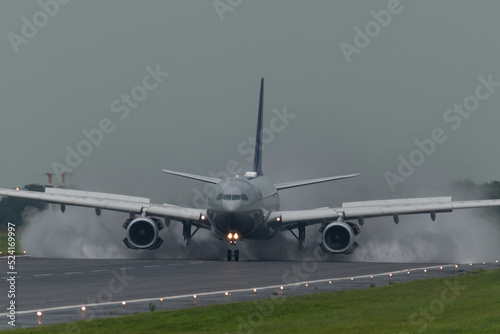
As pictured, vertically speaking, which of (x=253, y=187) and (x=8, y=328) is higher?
(x=253, y=187)

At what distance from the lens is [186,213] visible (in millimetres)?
58562

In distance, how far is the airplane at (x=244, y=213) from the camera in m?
55.6

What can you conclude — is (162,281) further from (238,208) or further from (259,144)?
(259,144)

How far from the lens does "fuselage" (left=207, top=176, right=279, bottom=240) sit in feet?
180

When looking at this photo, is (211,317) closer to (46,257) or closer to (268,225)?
(268,225)

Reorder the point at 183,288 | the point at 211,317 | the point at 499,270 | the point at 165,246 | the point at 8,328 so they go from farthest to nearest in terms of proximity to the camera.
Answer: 1. the point at 165,246
2. the point at 499,270
3. the point at 183,288
4. the point at 211,317
5. the point at 8,328

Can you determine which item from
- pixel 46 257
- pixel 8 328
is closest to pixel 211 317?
pixel 8 328

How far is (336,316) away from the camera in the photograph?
87.9 ft

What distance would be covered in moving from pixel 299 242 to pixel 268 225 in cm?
226

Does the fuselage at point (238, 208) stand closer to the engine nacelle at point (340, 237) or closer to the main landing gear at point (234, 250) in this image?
the main landing gear at point (234, 250)
